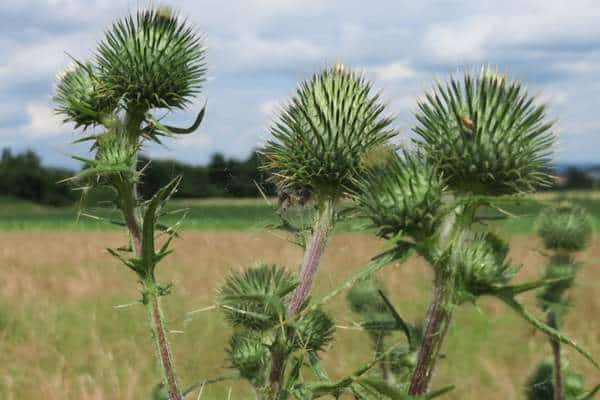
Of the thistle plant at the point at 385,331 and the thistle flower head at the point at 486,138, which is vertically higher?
the thistle flower head at the point at 486,138

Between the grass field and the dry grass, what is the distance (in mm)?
27

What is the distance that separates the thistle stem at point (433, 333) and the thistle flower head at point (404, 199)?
24 centimetres

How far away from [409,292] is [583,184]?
10083 centimetres

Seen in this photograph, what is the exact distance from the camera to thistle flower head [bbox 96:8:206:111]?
2984 millimetres

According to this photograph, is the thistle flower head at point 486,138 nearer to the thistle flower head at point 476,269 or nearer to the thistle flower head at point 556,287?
the thistle flower head at point 476,269

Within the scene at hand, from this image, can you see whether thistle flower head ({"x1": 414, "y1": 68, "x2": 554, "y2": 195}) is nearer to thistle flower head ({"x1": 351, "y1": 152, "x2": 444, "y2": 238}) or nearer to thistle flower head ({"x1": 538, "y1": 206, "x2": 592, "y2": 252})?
thistle flower head ({"x1": 351, "y1": 152, "x2": 444, "y2": 238})

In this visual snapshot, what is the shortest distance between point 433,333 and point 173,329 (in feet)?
11.6

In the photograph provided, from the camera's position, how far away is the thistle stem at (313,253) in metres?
2.31

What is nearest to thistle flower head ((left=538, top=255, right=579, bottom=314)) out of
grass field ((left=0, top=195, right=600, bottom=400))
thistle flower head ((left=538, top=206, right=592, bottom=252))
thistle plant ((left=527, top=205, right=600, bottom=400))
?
thistle plant ((left=527, top=205, right=600, bottom=400))

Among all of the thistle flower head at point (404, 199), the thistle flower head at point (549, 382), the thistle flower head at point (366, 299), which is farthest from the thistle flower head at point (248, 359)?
the thistle flower head at point (549, 382)

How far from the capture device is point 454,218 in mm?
2160

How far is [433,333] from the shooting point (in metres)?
1.96

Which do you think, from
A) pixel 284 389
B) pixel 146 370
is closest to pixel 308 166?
pixel 284 389

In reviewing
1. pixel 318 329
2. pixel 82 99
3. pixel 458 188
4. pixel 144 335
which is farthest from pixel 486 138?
pixel 144 335
